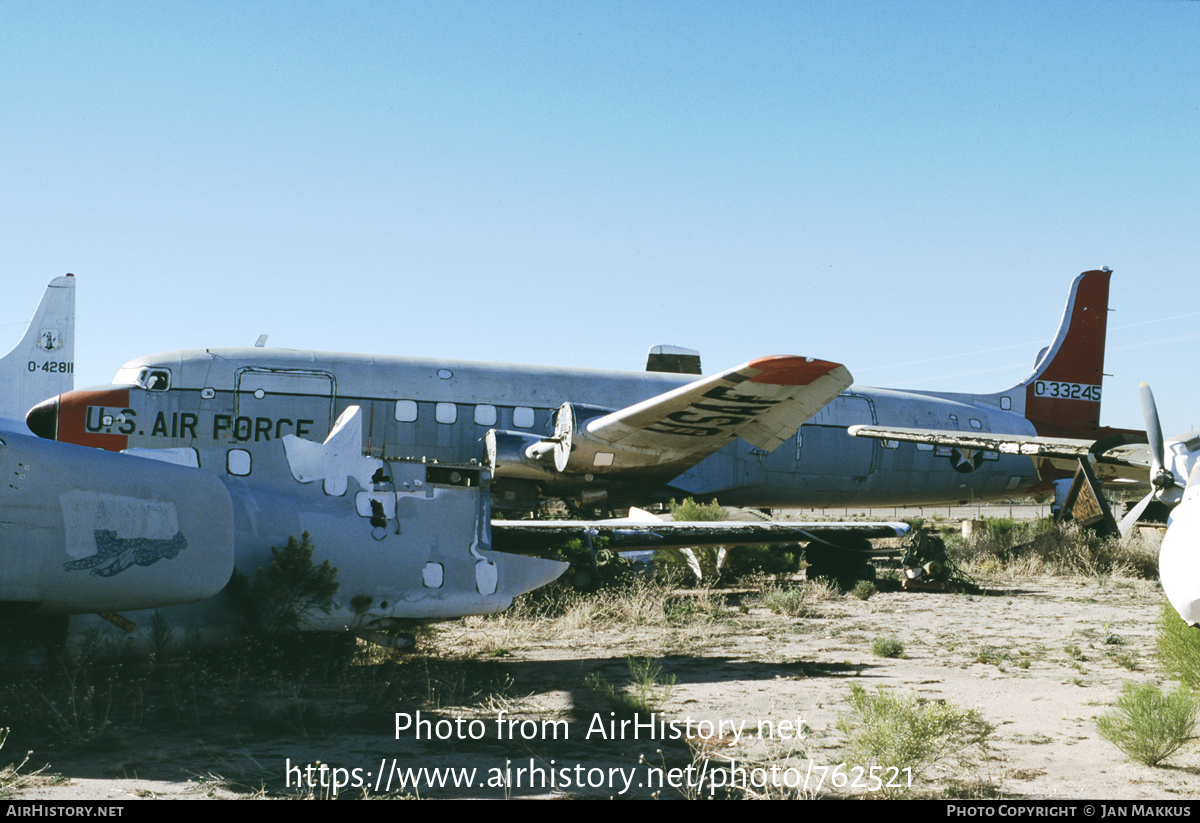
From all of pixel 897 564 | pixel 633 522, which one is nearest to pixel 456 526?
pixel 633 522

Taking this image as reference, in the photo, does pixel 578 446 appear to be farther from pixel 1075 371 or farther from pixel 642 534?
pixel 1075 371

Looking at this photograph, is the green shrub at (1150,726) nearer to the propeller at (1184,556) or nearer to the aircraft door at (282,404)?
the propeller at (1184,556)

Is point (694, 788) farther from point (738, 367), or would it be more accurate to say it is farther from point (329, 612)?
point (738, 367)

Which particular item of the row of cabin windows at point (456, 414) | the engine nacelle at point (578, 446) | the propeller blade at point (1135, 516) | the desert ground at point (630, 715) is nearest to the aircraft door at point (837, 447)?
the engine nacelle at point (578, 446)

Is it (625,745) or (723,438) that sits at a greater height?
(723,438)

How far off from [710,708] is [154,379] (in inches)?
523

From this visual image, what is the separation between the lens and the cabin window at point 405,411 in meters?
17.3

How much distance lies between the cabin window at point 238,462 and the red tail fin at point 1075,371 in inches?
859

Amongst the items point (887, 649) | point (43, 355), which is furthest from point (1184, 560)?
point (43, 355)

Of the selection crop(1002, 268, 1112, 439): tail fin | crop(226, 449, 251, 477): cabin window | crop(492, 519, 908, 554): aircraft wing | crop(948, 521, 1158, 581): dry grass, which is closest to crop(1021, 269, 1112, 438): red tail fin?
crop(1002, 268, 1112, 439): tail fin

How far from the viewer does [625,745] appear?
5.94 metres

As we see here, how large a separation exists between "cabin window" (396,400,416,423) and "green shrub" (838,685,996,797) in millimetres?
12621

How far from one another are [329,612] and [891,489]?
16.2 m

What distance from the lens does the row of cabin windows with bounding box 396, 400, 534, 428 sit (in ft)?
57.0
